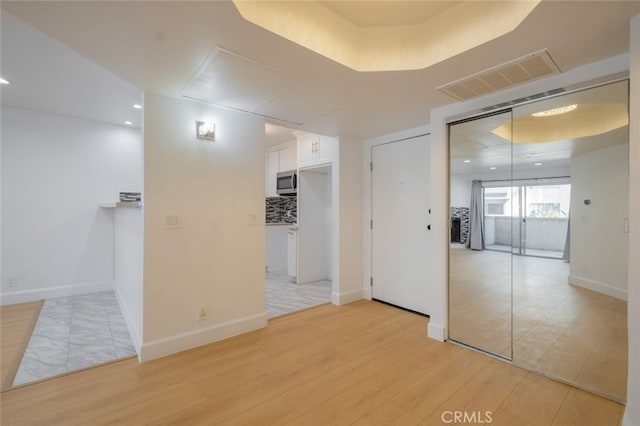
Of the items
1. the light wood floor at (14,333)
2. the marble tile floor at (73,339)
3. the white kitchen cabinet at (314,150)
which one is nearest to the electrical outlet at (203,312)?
the marble tile floor at (73,339)

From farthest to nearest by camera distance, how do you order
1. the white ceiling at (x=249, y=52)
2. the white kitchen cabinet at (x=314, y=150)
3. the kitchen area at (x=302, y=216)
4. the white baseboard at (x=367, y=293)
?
the kitchen area at (x=302, y=216) → the white kitchen cabinet at (x=314, y=150) → the white baseboard at (x=367, y=293) → the white ceiling at (x=249, y=52)

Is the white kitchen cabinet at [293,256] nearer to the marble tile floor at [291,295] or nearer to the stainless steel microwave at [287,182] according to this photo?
the marble tile floor at [291,295]

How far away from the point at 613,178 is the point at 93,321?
16.3 ft

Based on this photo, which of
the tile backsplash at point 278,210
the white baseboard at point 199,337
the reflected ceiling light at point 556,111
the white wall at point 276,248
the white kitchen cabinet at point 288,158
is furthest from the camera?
the tile backsplash at point 278,210

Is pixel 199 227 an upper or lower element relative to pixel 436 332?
upper

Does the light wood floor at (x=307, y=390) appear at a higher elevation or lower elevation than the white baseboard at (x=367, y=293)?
lower

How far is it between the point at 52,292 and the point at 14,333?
4.12 ft

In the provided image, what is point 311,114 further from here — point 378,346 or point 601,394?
point 601,394

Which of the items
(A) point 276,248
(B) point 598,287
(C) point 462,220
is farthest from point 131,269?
(B) point 598,287

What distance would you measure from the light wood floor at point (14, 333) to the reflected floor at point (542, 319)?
150 inches

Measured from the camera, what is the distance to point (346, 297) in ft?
12.6

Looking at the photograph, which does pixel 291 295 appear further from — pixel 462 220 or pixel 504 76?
pixel 504 76

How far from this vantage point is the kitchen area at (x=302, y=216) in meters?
4.34

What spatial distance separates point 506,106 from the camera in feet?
7.79
